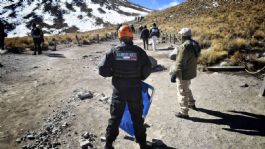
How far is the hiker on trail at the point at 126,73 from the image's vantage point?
471 centimetres

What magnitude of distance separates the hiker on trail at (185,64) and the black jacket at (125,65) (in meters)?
2.00

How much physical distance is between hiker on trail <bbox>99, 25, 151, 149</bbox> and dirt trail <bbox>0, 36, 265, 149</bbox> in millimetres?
1067

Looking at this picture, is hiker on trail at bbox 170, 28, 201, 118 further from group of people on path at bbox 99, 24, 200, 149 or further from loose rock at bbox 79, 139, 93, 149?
loose rock at bbox 79, 139, 93, 149

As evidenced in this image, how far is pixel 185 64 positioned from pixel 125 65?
2363 millimetres

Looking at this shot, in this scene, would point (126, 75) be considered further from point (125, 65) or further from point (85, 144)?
point (85, 144)

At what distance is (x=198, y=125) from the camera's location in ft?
21.5

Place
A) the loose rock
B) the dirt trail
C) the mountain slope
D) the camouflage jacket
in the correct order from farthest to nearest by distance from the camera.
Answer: the mountain slope < the camouflage jacket < the dirt trail < the loose rock

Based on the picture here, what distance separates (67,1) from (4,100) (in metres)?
120

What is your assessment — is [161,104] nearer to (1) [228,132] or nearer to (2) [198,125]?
(2) [198,125]

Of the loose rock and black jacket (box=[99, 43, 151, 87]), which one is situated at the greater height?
black jacket (box=[99, 43, 151, 87])

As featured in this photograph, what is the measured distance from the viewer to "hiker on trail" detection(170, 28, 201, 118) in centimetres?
659

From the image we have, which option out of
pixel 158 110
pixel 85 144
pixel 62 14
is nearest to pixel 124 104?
pixel 85 144

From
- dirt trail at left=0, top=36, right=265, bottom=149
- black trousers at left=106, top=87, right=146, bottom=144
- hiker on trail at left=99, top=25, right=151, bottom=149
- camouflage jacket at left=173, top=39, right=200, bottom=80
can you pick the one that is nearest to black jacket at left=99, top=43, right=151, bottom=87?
hiker on trail at left=99, top=25, right=151, bottom=149

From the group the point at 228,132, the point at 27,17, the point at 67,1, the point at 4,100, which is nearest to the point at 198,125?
the point at 228,132
